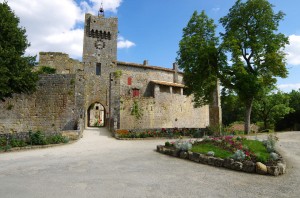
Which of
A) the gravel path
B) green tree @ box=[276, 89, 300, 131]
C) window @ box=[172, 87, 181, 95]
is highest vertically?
window @ box=[172, 87, 181, 95]

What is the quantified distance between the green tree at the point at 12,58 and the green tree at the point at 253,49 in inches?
621

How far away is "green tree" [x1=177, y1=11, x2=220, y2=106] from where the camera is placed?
1884cm

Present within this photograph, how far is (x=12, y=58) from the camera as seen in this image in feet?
54.8

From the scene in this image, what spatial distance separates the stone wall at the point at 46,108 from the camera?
64.2 feet

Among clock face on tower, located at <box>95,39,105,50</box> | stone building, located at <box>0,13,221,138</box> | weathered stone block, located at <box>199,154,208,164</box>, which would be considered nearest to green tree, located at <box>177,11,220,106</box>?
stone building, located at <box>0,13,221,138</box>

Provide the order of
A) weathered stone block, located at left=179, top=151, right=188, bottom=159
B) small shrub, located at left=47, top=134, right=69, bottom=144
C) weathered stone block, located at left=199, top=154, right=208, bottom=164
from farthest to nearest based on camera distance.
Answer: small shrub, located at left=47, top=134, right=69, bottom=144 → weathered stone block, located at left=179, top=151, right=188, bottom=159 → weathered stone block, located at left=199, top=154, right=208, bottom=164

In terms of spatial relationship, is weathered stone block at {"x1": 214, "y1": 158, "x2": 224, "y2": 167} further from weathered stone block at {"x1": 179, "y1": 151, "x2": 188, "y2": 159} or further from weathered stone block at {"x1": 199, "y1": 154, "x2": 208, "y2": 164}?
weathered stone block at {"x1": 179, "y1": 151, "x2": 188, "y2": 159}

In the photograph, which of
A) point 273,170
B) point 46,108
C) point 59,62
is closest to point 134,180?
point 273,170

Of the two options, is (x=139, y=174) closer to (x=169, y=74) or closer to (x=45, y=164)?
(x=45, y=164)

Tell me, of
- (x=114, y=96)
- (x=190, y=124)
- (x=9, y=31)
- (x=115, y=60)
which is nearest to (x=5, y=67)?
(x=9, y=31)

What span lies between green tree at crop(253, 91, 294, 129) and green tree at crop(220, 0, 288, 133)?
1495cm

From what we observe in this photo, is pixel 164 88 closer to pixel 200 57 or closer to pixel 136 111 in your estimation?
pixel 136 111

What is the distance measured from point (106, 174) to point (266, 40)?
56.3 ft

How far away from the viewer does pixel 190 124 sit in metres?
30.6
